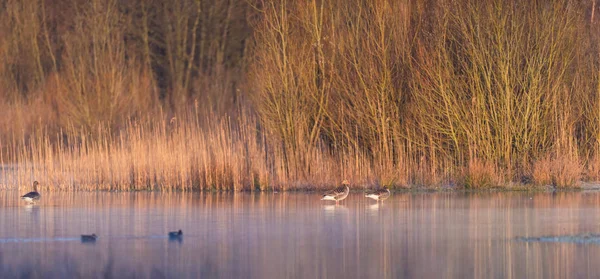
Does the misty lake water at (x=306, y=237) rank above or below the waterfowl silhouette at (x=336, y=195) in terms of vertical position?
below

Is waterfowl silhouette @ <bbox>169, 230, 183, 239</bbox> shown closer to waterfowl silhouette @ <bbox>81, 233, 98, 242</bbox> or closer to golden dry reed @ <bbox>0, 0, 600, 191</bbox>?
waterfowl silhouette @ <bbox>81, 233, 98, 242</bbox>

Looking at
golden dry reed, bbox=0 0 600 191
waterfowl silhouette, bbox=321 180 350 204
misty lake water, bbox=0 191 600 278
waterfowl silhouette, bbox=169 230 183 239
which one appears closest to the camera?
misty lake water, bbox=0 191 600 278

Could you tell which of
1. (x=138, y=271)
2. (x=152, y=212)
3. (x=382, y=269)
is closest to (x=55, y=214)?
(x=152, y=212)

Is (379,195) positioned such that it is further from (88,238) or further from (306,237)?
(88,238)

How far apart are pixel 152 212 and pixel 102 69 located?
15342 millimetres

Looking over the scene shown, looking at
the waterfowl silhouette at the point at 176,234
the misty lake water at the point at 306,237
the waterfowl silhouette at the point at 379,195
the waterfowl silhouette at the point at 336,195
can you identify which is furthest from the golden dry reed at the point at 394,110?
the waterfowl silhouette at the point at 176,234

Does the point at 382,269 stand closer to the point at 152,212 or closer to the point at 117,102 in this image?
the point at 152,212

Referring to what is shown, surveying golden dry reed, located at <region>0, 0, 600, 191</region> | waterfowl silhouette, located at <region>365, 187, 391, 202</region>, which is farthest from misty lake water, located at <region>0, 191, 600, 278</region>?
golden dry reed, located at <region>0, 0, 600, 191</region>

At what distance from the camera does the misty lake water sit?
32.5 feet

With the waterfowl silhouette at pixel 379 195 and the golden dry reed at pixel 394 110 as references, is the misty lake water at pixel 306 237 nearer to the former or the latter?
the waterfowl silhouette at pixel 379 195

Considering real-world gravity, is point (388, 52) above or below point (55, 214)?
above

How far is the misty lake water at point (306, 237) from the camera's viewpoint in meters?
9.91

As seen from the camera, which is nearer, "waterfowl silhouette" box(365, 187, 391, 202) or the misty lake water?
the misty lake water

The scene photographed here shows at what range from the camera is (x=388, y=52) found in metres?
20.1
